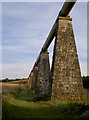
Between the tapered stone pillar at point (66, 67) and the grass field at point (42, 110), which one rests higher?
the tapered stone pillar at point (66, 67)

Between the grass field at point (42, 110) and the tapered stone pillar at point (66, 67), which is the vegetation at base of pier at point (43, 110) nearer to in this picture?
the grass field at point (42, 110)

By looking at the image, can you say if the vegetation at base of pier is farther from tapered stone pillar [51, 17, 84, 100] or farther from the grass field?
tapered stone pillar [51, 17, 84, 100]

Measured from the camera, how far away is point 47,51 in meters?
22.0

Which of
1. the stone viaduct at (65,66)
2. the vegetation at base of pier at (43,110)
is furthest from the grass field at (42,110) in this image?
the stone viaduct at (65,66)

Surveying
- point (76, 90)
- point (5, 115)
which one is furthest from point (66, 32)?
point (5, 115)

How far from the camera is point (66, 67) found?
12336 mm

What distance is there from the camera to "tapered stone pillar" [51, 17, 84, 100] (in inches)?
474

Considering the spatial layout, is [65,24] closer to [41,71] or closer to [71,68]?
[71,68]

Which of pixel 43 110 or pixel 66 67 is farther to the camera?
pixel 66 67

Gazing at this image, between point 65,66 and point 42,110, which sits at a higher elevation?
point 65,66

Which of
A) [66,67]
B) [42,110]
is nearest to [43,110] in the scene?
[42,110]

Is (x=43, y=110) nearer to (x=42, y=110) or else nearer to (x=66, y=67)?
(x=42, y=110)

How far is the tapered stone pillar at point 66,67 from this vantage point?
39.5 feet

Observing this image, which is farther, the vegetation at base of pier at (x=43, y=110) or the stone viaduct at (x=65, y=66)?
the stone viaduct at (x=65, y=66)
